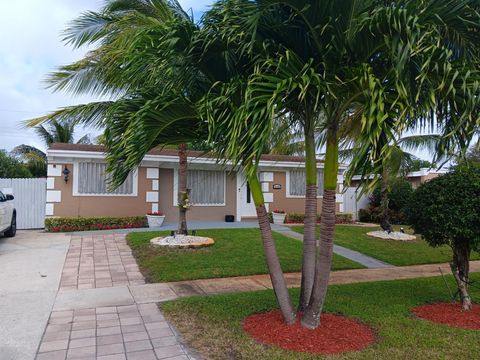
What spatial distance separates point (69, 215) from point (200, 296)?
30.5 feet

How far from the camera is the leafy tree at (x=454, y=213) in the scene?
5098 millimetres

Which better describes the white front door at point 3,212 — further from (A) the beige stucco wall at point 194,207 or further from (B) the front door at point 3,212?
(A) the beige stucco wall at point 194,207

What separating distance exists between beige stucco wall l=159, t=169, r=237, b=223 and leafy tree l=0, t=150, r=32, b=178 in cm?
2007

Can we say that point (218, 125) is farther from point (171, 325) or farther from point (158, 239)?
point (158, 239)

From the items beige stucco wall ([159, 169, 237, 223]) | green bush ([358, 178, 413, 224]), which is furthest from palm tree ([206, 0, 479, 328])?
green bush ([358, 178, 413, 224])

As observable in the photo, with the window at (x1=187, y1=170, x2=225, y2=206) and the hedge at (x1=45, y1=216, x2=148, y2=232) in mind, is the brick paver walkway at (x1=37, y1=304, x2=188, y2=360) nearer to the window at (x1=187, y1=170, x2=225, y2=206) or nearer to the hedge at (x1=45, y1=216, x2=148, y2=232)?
the hedge at (x1=45, y1=216, x2=148, y2=232)

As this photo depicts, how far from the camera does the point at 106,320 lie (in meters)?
5.13

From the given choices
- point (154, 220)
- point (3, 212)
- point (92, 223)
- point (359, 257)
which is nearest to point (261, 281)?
point (359, 257)

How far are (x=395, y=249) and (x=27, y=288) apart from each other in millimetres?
9195

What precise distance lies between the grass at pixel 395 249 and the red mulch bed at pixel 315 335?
5.12 metres

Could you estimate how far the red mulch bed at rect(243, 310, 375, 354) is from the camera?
4191 mm

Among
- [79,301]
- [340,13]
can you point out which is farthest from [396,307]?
[79,301]

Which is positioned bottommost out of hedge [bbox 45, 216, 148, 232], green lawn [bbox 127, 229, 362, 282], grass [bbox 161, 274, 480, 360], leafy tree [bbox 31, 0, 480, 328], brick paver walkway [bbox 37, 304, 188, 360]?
brick paver walkway [bbox 37, 304, 188, 360]

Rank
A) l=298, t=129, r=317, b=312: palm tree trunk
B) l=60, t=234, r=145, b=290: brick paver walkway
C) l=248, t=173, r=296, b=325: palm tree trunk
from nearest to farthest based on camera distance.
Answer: l=248, t=173, r=296, b=325: palm tree trunk, l=298, t=129, r=317, b=312: palm tree trunk, l=60, t=234, r=145, b=290: brick paver walkway
